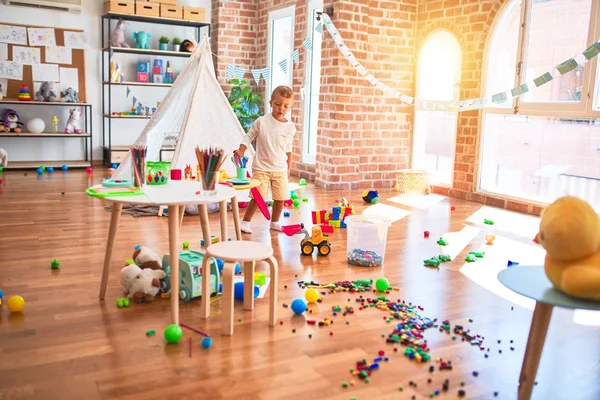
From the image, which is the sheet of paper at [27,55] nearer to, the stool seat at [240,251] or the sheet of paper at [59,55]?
the sheet of paper at [59,55]

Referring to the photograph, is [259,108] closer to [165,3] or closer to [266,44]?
[266,44]

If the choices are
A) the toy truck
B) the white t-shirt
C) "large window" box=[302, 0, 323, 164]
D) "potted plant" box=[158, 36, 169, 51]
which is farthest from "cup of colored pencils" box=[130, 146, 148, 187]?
"potted plant" box=[158, 36, 169, 51]

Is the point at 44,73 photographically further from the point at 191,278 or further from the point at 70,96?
the point at 191,278

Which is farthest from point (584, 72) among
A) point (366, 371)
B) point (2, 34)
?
point (2, 34)

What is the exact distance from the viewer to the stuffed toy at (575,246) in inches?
65.7

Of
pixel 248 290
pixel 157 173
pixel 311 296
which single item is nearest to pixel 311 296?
pixel 311 296

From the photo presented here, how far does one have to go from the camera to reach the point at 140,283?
2736mm

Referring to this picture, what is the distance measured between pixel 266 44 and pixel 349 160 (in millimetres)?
2658

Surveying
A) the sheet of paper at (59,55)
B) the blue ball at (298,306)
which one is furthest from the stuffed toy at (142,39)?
the blue ball at (298,306)

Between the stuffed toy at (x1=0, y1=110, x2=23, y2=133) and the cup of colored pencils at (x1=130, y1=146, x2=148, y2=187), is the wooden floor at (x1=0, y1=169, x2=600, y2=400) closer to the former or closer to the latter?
the cup of colored pencils at (x1=130, y1=146, x2=148, y2=187)

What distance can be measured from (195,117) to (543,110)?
10.0 ft

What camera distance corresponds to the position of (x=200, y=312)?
8.62 feet

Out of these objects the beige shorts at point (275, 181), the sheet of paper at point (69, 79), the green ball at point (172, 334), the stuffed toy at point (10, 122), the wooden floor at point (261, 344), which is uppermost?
the sheet of paper at point (69, 79)

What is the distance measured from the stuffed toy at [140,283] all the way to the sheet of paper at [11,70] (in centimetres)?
540
